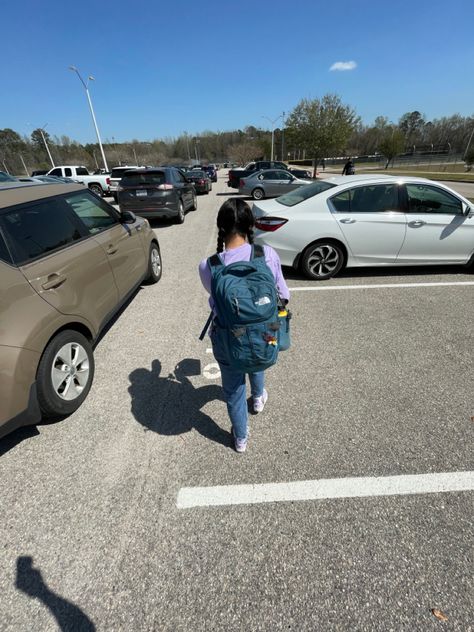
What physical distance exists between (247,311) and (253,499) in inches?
48.6

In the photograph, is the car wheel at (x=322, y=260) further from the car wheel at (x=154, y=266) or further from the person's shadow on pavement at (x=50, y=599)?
the person's shadow on pavement at (x=50, y=599)

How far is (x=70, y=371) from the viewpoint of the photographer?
2.51 metres

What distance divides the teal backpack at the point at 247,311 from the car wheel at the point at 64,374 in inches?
55.6

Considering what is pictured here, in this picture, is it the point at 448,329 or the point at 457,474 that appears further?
the point at 448,329

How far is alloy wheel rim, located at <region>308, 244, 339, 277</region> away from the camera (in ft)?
16.1

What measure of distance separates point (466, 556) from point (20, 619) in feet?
7.40

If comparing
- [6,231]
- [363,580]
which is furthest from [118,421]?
[363,580]

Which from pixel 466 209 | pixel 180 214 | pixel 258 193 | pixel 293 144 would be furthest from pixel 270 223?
pixel 293 144

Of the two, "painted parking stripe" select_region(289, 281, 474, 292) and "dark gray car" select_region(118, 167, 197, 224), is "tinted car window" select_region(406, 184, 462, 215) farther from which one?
"dark gray car" select_region(118, 167, 197, 224)

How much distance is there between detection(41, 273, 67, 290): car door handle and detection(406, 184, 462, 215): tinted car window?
485 cm

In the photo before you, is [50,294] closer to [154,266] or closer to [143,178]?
[154,266]

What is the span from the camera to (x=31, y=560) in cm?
165

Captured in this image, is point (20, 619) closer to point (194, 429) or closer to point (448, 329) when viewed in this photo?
point (194, 429)

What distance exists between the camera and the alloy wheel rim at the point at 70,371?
93.2 inches
